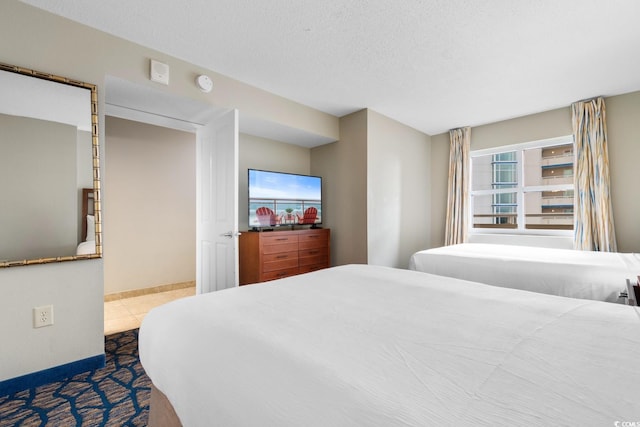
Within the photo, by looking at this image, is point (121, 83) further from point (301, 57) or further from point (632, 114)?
point (632, 114)

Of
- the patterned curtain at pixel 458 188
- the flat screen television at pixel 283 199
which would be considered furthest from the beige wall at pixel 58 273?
the patterned curtain at pixel 458 188

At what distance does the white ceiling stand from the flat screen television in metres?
1.02

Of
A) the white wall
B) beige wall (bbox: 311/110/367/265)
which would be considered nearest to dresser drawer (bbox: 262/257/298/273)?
beige wall (bbox: 311/110/367/265)

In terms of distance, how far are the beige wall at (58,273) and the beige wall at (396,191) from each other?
8.35 feet

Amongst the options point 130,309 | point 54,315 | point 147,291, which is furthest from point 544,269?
point 147,291

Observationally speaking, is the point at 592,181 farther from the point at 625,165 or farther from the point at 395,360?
the point at 395,360

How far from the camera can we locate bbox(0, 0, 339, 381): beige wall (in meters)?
1.77

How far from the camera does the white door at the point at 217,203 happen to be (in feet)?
8.60

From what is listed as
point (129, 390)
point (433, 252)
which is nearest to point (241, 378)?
point (129, 390)

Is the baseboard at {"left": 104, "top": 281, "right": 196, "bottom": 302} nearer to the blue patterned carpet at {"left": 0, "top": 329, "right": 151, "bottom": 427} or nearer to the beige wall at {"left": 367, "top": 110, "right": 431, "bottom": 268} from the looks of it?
the blue patterned carpet at {"left": 0, "top": 329, "right": 151, "bottom": 427}

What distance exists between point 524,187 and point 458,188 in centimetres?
87

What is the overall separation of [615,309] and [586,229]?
3176 millimetres

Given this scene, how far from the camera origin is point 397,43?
2.26 m

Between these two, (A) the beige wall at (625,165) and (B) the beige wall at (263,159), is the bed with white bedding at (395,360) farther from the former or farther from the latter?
(A) the beige wall at (625,165)
